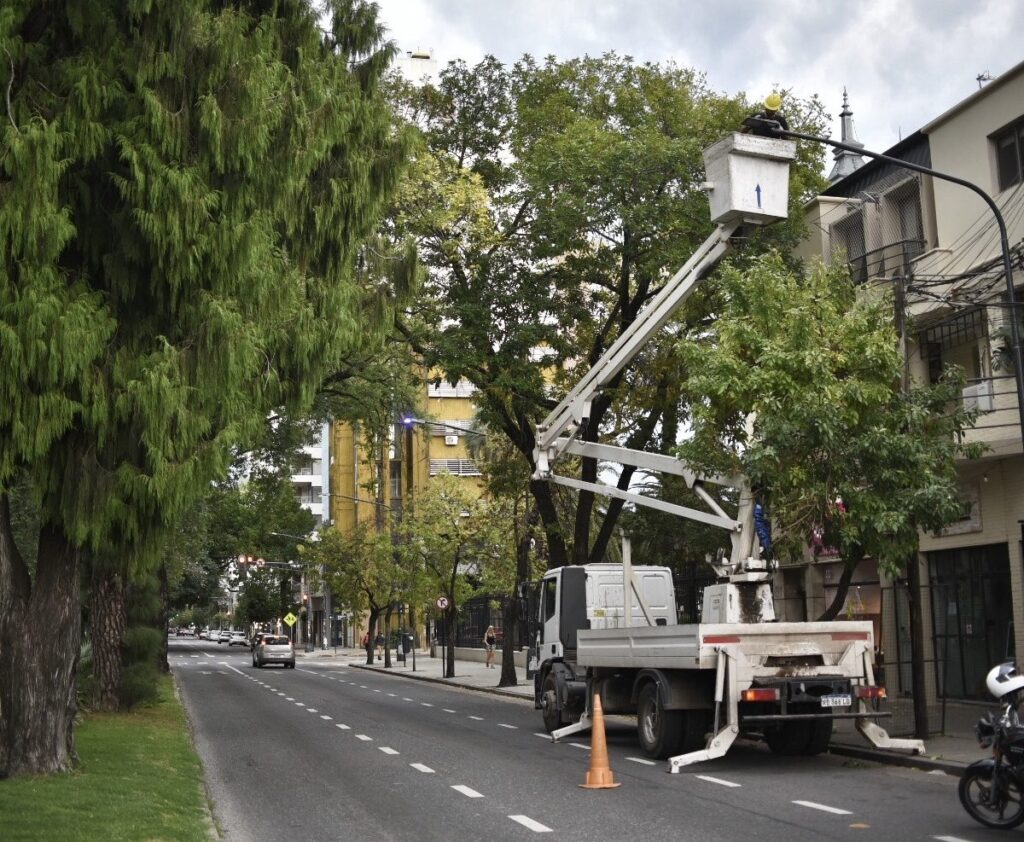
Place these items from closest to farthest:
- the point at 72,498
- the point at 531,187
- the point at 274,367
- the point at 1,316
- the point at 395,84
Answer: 1. the point at 1,316
2. the point at 72,498
3. the point at 274,367
4. the point at 531,187
5. the point at 395,84

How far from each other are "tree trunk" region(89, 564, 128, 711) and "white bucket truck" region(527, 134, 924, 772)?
901 centimetres

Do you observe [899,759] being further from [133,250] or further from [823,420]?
[133,250]

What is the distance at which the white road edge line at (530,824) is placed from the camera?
1011 centimetres

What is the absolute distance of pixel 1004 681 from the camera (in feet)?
31.6

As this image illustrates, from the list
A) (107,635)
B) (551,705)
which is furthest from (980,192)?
(107,635)

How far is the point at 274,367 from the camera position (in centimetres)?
1316

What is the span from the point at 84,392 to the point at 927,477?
10.5m

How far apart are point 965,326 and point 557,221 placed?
7654 millimetres

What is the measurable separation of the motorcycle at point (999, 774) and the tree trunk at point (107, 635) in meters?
16.5

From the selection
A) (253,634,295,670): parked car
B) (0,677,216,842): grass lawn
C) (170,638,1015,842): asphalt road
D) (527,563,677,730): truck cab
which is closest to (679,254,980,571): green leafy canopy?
(170,638,1015,842): asphalt road

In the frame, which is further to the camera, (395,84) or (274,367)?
(395,84)

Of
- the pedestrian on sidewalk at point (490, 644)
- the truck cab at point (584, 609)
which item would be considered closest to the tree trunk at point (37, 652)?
the truck cab at point (584, 609)

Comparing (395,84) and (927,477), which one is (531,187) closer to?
(395,84)

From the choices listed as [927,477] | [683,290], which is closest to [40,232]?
[683,290]
